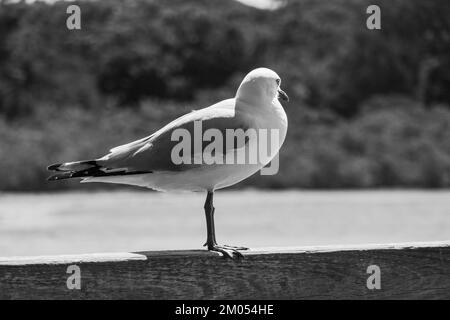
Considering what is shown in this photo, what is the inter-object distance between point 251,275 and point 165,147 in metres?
0.47

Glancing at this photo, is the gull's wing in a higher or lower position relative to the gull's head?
lower

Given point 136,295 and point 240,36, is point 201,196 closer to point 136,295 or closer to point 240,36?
point 240,36

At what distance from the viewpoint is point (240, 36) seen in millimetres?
24094

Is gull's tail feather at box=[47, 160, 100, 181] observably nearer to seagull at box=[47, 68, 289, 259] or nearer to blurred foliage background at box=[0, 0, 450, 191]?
seagull at box=[47, 68, 289, 259]

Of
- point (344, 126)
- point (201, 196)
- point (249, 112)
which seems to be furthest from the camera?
point (344, 126)

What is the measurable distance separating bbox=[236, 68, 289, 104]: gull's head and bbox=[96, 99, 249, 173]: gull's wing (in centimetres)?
5

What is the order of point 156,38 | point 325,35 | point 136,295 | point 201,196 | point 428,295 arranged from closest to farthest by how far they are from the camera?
point 136,295 → point 428,295 → point 201,196 → point 156,38 → point 325,35

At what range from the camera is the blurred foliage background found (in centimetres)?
1781

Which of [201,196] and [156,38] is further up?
[156,38]

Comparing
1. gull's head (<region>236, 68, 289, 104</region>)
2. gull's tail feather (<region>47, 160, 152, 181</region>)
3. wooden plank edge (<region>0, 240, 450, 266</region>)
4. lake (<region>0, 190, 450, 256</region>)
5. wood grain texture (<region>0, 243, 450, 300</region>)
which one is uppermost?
gull's head (<region>236, 68, 289, 104</region>)

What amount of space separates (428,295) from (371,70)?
74.1ft

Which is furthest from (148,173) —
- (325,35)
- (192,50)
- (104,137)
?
(325,35)

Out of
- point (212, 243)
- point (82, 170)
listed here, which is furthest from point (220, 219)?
point (82, 170)

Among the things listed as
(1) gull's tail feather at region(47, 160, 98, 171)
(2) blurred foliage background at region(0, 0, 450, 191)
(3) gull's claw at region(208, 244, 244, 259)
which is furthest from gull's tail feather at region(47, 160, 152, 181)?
Result: (2) blurred foliage background at region(0, 0, 450, 191)
